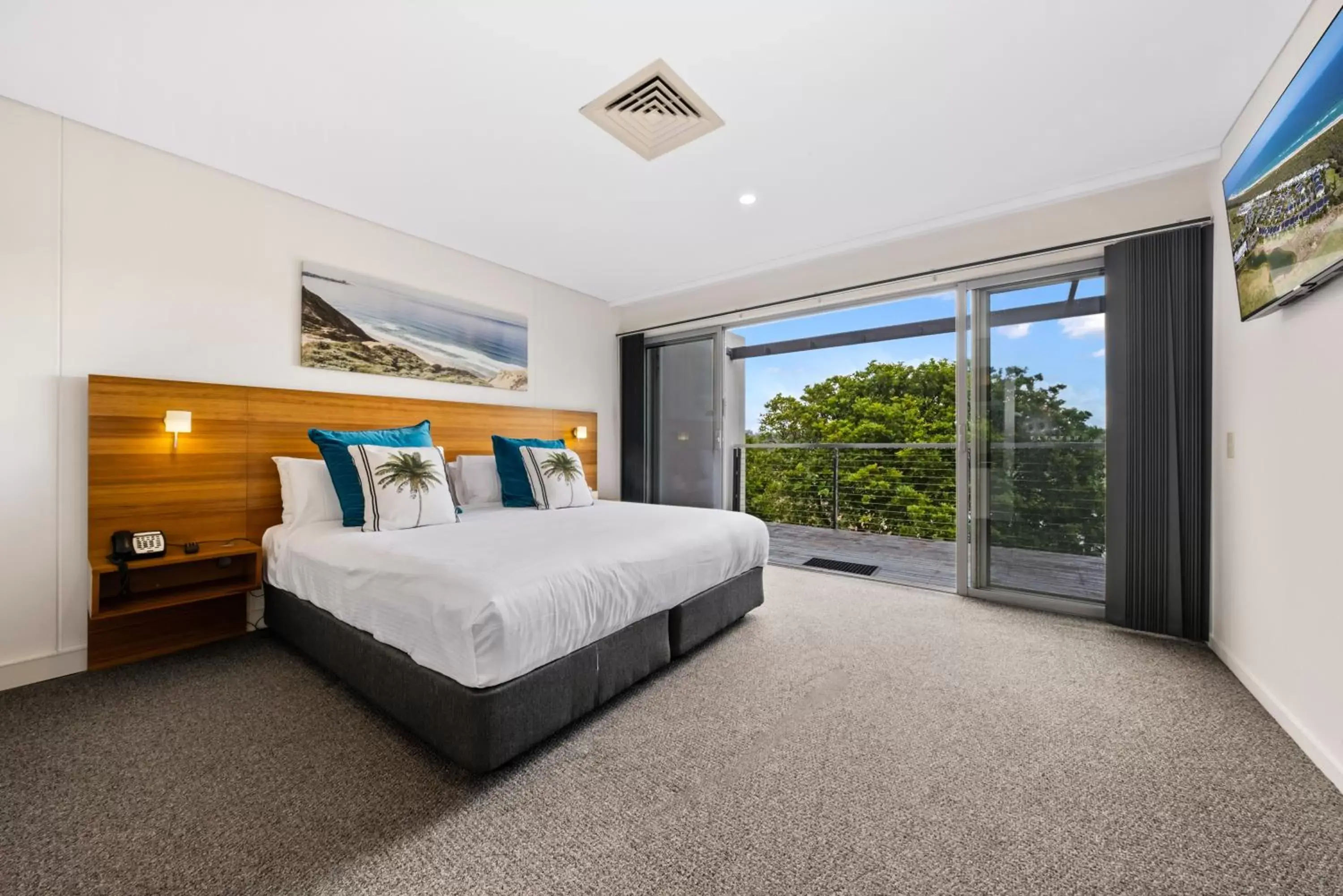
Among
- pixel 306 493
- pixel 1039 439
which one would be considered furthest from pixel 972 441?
pixel 306 493

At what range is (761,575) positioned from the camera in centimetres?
301

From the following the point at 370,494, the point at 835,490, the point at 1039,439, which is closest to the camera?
the point at 370,494

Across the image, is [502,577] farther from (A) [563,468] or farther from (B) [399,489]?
(A) [563,468]

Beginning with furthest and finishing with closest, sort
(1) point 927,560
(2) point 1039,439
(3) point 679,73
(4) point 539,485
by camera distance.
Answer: (1) point 927,560, (4) point 539,485, (2) point 1039,439, (3) point 679,73

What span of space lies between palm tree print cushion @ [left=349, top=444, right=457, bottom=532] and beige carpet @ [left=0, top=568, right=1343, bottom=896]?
74 cm

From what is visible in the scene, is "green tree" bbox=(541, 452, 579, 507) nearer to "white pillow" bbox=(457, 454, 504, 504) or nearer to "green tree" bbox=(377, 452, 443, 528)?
"white pillow" bbox=(457, 454, 504, 504)

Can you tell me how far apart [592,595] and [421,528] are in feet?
3.72

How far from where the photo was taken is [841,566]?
4301 millimetres

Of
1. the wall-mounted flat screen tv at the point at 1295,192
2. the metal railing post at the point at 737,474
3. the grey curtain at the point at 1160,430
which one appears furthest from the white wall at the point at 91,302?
the grey curtain at the point at 1160,430

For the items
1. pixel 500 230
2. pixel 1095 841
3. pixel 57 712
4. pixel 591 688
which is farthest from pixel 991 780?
pixel 500 230

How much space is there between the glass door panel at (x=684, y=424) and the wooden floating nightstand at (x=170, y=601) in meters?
3.19

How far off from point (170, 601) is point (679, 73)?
3123 millimetres

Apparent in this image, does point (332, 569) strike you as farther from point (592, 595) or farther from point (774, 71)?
point (774, 71)

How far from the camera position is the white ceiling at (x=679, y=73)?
1758 mm
